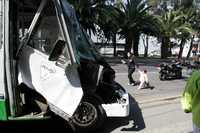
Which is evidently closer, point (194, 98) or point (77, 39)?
point (194, 98)

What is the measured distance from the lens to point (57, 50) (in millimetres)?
7527

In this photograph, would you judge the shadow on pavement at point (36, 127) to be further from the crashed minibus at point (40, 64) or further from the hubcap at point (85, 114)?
the crashed minibus at point (40, 64)

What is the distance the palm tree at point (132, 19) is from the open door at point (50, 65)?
124ft

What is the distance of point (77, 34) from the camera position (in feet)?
28.3

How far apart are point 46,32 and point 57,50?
0.54m

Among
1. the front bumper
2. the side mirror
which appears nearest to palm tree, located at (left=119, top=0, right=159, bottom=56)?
the front bumper

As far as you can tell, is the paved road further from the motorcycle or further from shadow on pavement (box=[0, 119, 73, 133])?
the motorcycle

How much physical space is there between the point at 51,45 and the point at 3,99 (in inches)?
51.9

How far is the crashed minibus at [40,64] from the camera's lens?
7.46 meters

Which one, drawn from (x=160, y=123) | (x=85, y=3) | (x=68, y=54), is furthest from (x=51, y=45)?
(x=85, y=3)

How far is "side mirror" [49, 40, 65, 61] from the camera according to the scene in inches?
295

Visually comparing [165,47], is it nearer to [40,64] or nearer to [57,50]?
[40,64]

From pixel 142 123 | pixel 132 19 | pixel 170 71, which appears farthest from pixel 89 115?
pixel 132 19

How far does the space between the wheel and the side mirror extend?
47.0 inches
